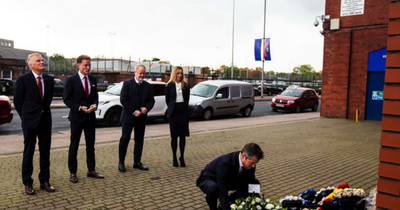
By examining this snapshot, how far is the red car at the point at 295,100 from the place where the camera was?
2155 centimetres

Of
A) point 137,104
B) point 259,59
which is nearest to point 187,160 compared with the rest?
point 137,104

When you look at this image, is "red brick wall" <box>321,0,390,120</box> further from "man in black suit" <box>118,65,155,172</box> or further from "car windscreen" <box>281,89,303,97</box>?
"man in black suit" <box>118,65,155,172</box>

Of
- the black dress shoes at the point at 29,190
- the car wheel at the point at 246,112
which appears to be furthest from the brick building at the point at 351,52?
the black dress shoes at the point at 29,190

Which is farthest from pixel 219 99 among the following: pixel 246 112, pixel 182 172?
pixel 182 172

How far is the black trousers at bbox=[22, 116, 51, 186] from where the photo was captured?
15.6ft

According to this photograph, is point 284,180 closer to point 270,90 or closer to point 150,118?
point 150,118

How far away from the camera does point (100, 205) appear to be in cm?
449

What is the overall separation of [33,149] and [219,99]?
39.6ft

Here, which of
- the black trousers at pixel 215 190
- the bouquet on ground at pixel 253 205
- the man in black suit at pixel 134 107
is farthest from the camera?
the man in black suit at pixel 134 107

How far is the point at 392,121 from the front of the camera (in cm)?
283

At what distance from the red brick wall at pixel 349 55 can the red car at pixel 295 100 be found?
4.02m

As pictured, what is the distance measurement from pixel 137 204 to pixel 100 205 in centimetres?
46

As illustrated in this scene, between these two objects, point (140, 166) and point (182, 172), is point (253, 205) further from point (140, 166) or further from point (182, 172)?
point (140, 166)

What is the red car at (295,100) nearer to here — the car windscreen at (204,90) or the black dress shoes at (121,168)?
the car windscreen at (204,90)
